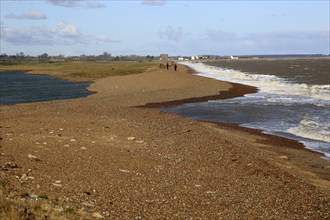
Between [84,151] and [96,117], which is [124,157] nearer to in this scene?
[84,151]

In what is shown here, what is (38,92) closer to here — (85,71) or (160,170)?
(160,170)

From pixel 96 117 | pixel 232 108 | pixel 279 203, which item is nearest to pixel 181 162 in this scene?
pixel 279 203

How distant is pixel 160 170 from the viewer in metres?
12.4

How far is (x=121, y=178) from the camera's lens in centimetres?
1122

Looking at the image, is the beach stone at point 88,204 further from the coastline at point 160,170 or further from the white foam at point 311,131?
the white foam at point 311,131

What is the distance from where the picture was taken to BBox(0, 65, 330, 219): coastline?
360 inches

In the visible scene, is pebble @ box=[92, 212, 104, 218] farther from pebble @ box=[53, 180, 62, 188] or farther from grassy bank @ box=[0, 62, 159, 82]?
grassy bank @ box=[0, 62, 159, 82]

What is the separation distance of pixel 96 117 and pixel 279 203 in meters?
14.5

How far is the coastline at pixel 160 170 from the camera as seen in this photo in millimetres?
9148

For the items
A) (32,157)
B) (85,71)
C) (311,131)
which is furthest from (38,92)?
(85,71)

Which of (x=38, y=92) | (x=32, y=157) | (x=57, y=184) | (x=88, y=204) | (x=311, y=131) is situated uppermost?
(x=38, y=92)

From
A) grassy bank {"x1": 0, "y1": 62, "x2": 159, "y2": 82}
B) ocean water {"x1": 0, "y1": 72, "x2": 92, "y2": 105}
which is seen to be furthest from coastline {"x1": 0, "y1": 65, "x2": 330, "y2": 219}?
grassy bank {"x1": 0, "y1": 62, "x2": 159, "y2": 82}

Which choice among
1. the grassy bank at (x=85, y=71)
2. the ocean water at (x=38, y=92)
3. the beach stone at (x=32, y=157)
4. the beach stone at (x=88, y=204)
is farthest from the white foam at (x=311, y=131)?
the grassy bank at (x=85, y=71)

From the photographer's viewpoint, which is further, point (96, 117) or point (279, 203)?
point (96, 117)
